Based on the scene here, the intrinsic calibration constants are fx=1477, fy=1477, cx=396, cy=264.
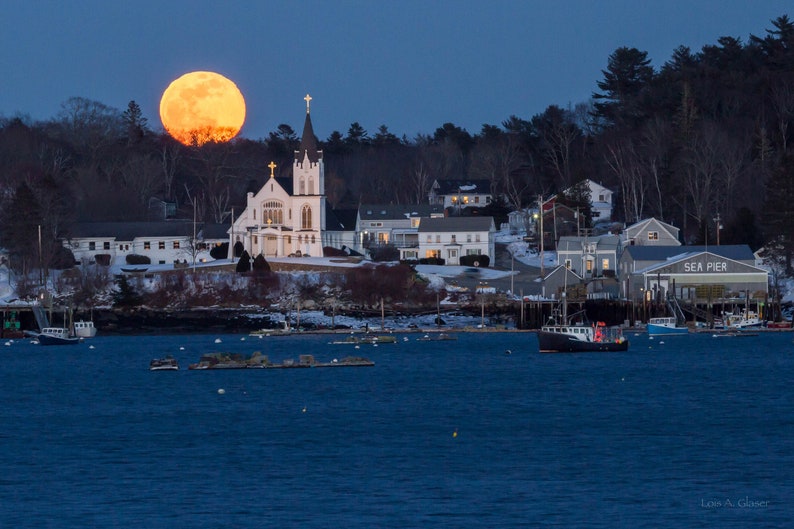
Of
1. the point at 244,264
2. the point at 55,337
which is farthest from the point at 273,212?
the point at 55,337

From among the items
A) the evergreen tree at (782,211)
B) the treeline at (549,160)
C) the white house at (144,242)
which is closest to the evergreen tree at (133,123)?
the treeline at (549,160)

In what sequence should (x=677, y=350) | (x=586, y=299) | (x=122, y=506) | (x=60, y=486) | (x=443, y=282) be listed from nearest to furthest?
(x=122, y=506)
(x=60, y=486)
(x=677, y=350)
(x=586, y=299)
(x=443, y=282)

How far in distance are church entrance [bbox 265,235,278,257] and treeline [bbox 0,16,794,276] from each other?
1023cm

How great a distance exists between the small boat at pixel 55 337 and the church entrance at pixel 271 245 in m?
24.9

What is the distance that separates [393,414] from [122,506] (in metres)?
17.9

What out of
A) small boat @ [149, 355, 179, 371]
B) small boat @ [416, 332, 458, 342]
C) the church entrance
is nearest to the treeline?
the church entrance

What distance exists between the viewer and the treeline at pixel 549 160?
376ft

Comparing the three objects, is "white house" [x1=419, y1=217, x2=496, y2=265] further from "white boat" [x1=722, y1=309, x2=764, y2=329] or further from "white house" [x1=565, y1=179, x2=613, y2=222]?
"white boat" [x1=722, y1=309, x2=764, y2=329]

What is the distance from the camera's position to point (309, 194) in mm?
116750

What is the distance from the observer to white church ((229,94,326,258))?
113500 mm

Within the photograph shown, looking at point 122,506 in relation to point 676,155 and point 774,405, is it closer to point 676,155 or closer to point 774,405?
point 774,405

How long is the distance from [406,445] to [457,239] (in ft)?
249

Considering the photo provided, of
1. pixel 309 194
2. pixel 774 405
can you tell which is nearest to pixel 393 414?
pixel 774 405

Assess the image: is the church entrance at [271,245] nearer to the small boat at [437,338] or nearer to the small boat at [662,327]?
the small boat at [437,338]
